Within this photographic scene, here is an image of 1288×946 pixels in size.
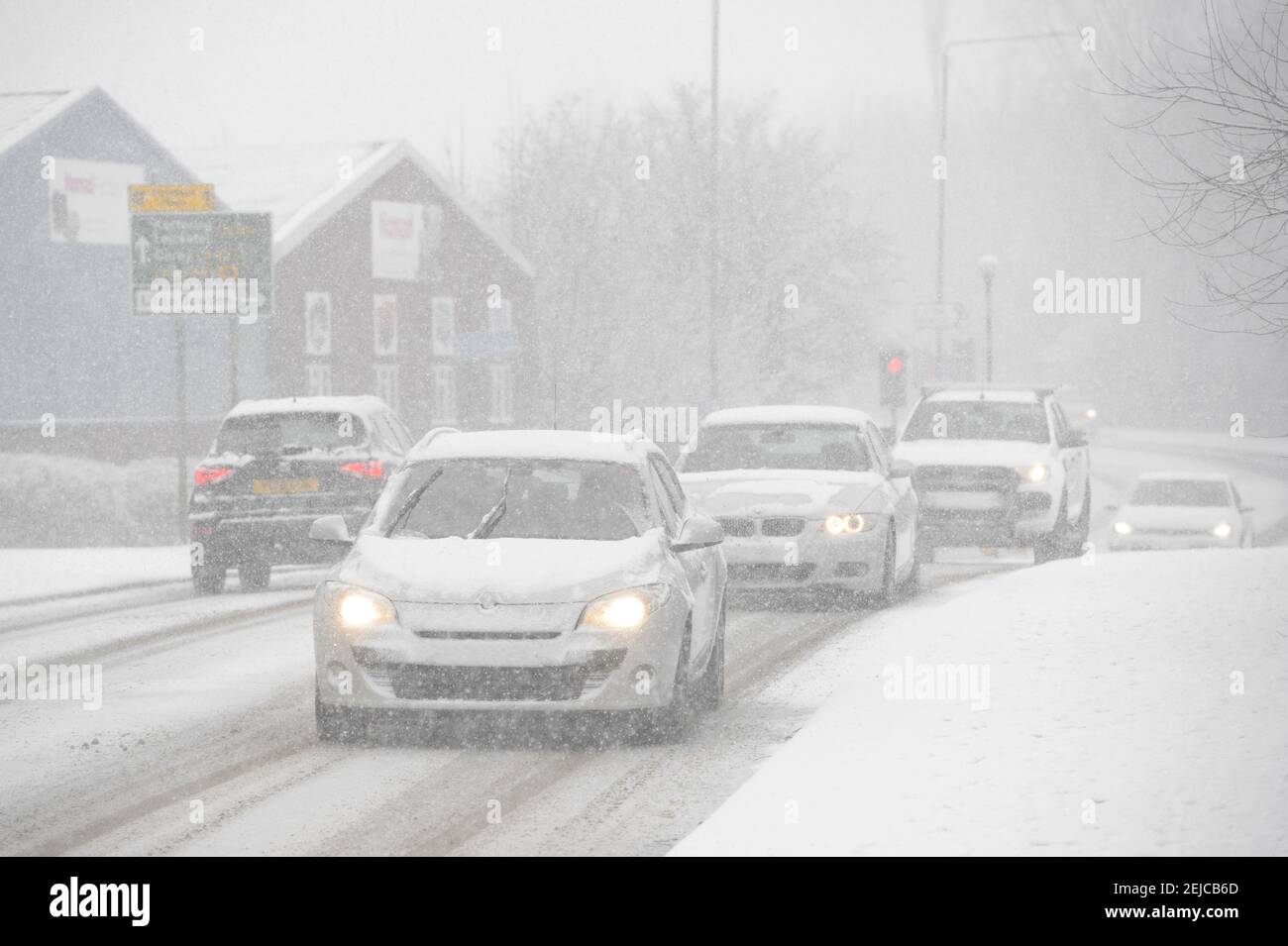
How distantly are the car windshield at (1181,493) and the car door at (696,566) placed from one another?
2032 centimetres

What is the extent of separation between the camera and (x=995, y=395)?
24.1 meters

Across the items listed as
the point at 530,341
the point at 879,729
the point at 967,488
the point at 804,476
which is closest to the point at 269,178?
the point at 530,341

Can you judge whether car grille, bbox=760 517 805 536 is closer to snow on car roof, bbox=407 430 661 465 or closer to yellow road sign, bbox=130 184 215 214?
snow on car roof, bbox=407 430 661 465

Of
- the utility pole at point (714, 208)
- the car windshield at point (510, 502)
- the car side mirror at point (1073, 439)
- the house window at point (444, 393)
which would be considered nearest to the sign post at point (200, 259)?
the car side mirror at point (1073, 439)

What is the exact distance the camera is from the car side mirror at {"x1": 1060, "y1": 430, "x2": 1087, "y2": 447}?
920 inches

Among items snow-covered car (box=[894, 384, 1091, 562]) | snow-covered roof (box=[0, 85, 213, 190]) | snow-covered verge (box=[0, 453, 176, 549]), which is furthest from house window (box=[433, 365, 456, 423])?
snow-covered car (box=[894, 384, 1091, 562])

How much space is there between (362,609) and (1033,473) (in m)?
13.5

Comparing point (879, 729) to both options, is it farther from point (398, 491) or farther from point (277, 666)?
point (277, 666)

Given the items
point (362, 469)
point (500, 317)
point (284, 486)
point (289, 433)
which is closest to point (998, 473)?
point (362, 469)

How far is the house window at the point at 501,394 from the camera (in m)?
53.0

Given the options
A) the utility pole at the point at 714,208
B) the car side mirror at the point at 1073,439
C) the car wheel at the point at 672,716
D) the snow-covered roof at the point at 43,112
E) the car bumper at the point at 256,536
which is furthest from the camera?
the snow-covered roof at the point at 43,112

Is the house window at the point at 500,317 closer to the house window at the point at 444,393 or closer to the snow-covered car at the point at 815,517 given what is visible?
the house window at the point at 444,393
